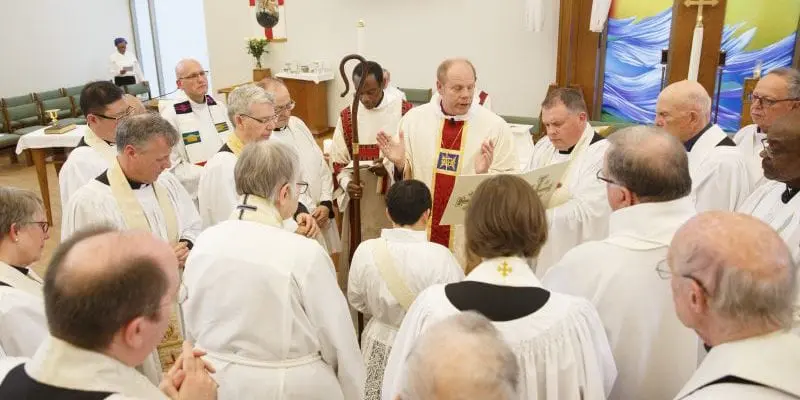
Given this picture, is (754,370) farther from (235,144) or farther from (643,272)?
(235,144)

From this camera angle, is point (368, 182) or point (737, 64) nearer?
point (368, 182)

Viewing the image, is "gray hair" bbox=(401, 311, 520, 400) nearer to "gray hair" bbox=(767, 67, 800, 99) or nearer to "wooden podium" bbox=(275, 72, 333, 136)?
"gray hair" bbox=(767, 67, 800, 99)

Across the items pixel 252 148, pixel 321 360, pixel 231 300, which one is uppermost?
pixel 252 148

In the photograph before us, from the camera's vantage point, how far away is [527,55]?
9039mm

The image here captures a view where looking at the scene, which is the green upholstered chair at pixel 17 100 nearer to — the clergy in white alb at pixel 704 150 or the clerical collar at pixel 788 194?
the clergy in white alb at pixel 704 150

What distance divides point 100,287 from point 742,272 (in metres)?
1.44

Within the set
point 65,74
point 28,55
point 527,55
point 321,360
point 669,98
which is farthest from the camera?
point 65,74

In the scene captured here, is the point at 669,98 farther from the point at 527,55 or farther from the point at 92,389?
the point at 527,55

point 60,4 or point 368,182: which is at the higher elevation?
point 60,4

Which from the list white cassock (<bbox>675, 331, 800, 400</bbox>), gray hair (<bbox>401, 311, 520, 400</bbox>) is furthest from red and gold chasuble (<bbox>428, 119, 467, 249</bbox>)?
gray hair (<bbox>401, 311, 520, 400</bbox>)

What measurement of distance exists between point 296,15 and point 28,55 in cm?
546

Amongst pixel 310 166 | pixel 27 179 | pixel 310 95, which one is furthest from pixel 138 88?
pixel 310 166

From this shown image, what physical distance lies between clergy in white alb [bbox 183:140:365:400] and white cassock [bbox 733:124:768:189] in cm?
288

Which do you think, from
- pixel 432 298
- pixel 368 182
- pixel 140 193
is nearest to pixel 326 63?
pixel 368 182
